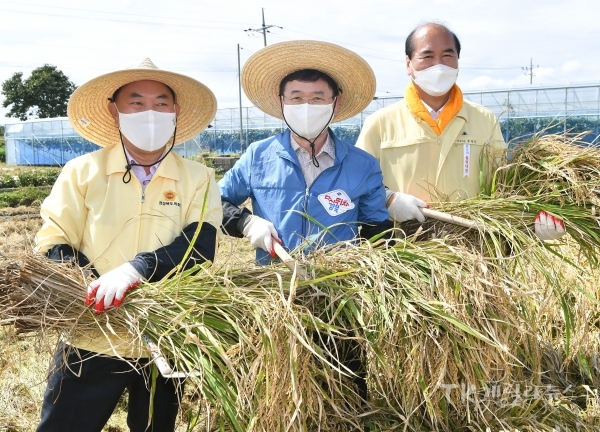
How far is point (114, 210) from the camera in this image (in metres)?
1.96

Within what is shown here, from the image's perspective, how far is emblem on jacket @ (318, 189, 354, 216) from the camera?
2289mm

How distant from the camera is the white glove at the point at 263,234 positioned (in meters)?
2.08

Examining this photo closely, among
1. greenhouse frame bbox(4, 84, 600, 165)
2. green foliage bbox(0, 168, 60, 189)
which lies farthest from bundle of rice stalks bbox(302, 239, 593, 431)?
green foliage bbox(0, 168, 60, 189)

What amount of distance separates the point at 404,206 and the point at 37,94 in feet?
138

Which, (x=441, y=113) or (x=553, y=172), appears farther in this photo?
(x=441, y=113)

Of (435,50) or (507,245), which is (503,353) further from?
(435,50)

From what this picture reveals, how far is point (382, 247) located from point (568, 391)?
1.24 metres

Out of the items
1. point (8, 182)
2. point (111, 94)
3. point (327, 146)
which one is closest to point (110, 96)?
point (111, 94)

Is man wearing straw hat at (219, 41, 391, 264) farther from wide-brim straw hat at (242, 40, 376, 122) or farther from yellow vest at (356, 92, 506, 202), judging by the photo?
yellow vest at (356, 92, 506, 202)

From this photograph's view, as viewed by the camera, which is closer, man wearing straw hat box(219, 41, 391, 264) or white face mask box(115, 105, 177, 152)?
white face mask box(115, 105, 177, 152)

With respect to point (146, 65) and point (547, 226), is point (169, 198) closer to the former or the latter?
point (146, 65)

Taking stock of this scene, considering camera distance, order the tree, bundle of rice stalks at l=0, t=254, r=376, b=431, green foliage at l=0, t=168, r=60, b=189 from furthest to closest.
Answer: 1. the tree
2. green foliage at l=0, t=168, r=60, b=189
3. bundle of rice stalks at l=0, t=254, r=376, b=431

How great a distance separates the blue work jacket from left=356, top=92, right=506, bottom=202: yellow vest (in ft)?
0.77

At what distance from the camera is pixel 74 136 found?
75.5ft
